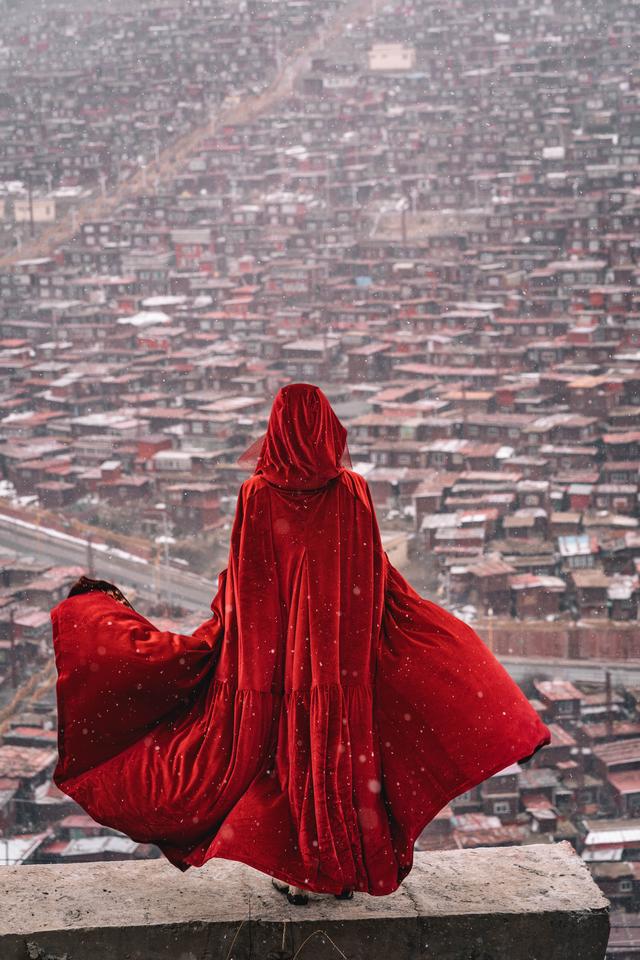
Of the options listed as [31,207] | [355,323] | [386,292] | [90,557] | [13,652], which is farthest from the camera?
[31,207]

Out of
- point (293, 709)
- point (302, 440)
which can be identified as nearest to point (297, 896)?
point (293, 709)

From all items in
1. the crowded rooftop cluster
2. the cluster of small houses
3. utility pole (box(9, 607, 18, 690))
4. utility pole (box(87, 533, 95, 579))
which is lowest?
utility pole (box(87, 533, 95, 579))

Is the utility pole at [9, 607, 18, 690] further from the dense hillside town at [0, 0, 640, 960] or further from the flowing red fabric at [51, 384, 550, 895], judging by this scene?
the flowing red fabric at [51, 384, 550, 895]


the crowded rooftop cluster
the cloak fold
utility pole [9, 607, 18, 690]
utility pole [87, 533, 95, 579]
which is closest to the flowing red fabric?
the cloak fold

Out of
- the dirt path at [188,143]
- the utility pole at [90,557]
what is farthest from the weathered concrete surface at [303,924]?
the dirt path at [188,143]

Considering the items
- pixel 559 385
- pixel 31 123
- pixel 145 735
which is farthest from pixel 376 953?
pixel 31 123

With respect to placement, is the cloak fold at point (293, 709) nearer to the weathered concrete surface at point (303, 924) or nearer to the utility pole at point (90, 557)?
the weathered concrete surface at point (303, 924)

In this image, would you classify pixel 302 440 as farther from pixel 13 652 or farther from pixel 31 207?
pixel 31 207
